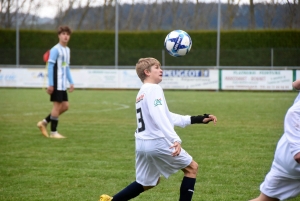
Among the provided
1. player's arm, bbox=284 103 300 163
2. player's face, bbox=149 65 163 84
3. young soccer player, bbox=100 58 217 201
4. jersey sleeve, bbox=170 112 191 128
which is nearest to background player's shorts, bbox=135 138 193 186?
young soccer player, bbox=100 58 217 201

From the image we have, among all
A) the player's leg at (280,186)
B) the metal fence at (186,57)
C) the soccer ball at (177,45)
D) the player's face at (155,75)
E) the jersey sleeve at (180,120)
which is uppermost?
the metal fence at (186,57)

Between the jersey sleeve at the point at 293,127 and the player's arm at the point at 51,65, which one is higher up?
the player's arm at the point at 51,65

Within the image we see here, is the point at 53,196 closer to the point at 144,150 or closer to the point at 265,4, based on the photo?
the point at 144,150

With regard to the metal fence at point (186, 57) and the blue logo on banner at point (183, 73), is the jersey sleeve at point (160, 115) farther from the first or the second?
the metal fence at point (186, 57)

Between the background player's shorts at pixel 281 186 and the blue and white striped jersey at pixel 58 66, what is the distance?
726 centimetres

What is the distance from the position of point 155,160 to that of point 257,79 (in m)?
22.6

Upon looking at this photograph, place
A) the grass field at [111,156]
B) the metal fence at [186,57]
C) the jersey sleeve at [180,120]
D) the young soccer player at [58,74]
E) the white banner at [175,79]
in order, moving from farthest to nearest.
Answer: the metal fence at [186,57], the white banner at [175,79], the young soccer player at [58,74], the grass field at [111,156], the jersey sleeve at [180,120]

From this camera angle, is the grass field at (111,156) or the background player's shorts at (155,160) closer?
the background player's shorts at (155,160)

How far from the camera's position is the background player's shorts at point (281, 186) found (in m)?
4.09

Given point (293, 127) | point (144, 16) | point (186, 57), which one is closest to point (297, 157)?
point (293, 127)

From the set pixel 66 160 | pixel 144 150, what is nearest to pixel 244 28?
pixel 66 160

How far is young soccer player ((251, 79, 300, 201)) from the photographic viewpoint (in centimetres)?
392

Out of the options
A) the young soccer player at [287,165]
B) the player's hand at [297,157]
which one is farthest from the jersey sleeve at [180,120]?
the player's hand at [297,157]

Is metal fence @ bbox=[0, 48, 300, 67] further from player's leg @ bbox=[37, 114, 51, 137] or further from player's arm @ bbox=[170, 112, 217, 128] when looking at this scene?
player's arm @ bbox=[170, 112, 217, 128]
